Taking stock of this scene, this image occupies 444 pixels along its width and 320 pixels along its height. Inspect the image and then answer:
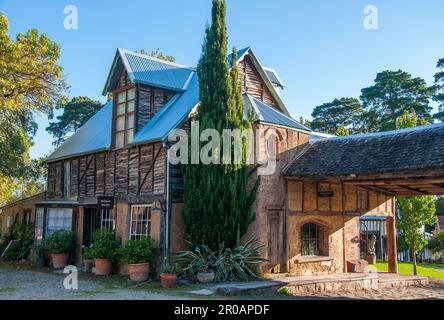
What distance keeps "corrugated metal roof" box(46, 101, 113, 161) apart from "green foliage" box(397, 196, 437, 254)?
45.0 feet

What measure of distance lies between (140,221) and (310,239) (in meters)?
6.24

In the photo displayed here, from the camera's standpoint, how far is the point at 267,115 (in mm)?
16578

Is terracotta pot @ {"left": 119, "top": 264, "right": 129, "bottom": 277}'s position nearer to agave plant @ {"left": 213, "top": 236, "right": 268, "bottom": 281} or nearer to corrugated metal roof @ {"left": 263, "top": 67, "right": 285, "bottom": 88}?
agave plant @ {"left": 213, "top": 236, "right": 268, "bottom": 281}

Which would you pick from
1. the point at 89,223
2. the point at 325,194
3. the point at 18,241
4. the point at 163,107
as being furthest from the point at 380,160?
the point at 18,241

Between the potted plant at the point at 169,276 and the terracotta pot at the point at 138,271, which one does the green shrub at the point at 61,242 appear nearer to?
the terracotta pot at the point at 138,271

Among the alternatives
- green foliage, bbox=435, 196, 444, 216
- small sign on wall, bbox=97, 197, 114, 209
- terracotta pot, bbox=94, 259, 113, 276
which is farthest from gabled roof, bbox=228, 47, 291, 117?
green foliage, bbox=435, 196, 444, 216

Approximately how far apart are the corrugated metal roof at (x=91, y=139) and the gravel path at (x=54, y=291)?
5723 mm

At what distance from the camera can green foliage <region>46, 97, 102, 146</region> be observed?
130ft

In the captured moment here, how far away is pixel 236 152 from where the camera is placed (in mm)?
14797

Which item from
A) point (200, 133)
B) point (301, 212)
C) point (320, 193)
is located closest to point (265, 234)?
point (301, 212)

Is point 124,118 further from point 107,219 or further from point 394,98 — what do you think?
point 394,98

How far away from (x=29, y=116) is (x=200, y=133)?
11875 millimetres
